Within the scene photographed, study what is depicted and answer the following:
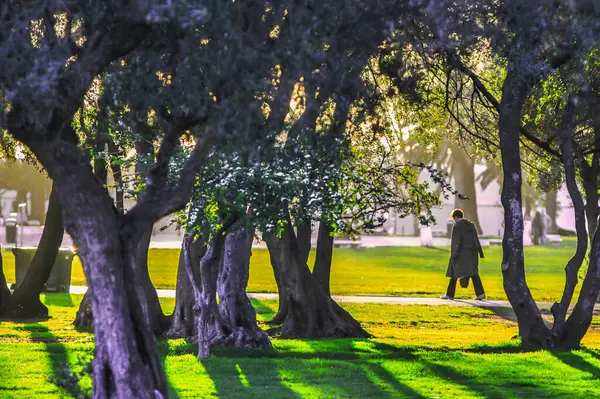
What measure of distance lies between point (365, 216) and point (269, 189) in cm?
440

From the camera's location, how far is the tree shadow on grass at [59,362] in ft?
28.1

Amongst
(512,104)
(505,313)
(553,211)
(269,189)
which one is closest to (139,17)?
(269,189)

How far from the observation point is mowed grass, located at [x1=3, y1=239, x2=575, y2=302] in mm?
27178

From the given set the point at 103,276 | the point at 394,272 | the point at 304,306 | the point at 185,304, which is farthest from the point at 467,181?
the point at 103,276

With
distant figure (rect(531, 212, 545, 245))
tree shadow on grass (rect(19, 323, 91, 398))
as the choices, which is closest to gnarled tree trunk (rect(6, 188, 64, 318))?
tree shadow on grass (rect(19, 323, 91, 398))

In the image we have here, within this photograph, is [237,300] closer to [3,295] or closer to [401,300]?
[3,295]

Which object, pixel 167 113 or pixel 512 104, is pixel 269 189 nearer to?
pixel 167 113

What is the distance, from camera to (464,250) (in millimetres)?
23312

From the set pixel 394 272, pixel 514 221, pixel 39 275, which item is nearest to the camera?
pixel 514 221

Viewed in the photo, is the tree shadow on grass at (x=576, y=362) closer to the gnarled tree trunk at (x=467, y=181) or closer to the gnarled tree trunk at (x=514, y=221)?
the gnarled tree trunk at (x=514, y=221)

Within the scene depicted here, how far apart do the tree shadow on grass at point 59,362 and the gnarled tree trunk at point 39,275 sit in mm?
1558

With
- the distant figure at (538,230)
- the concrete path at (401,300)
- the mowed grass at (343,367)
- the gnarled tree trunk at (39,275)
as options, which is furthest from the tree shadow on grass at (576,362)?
the distant figure at (538,230)

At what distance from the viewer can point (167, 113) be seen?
880 centimetres

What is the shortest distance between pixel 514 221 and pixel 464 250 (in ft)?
27.9
